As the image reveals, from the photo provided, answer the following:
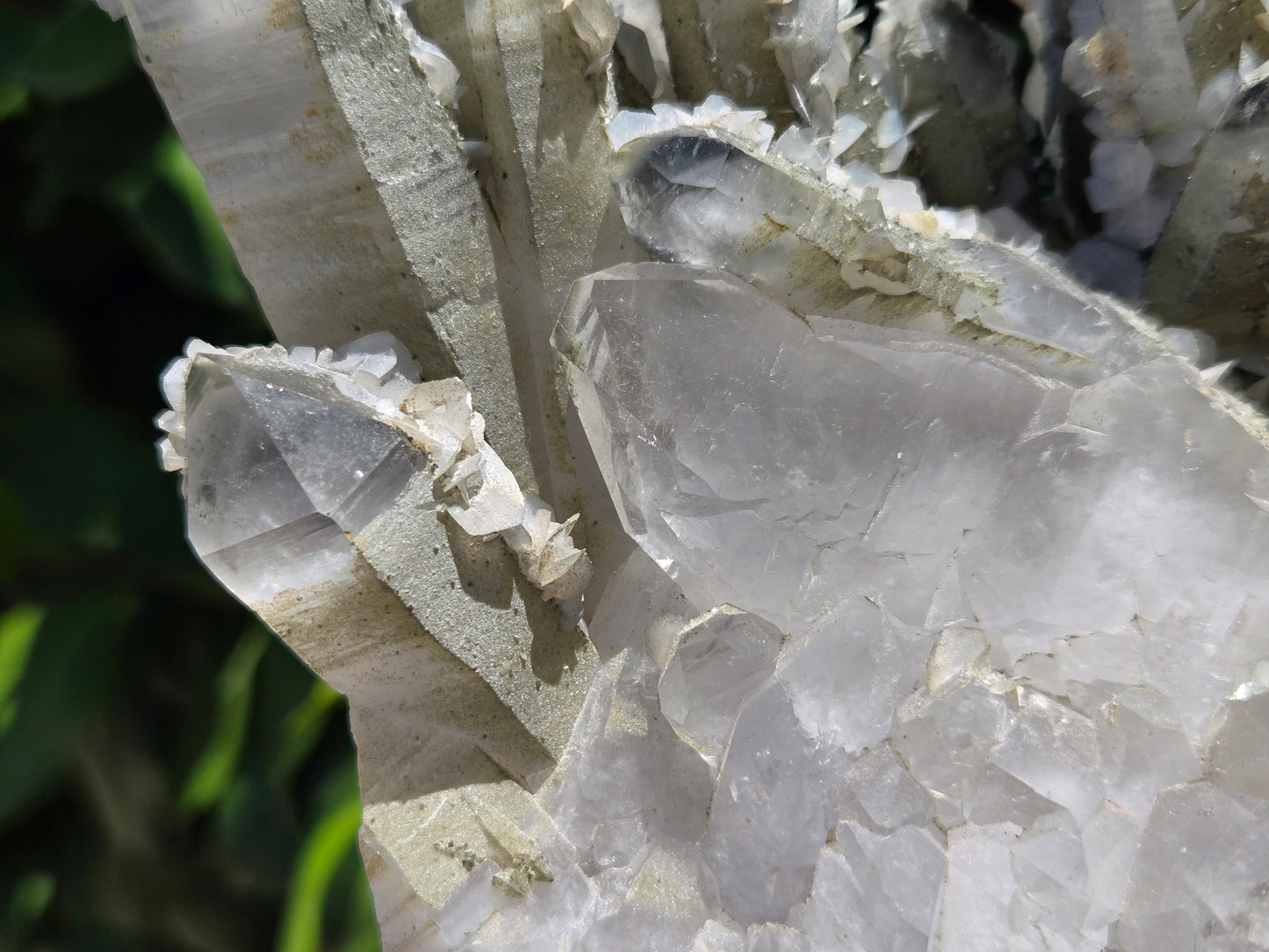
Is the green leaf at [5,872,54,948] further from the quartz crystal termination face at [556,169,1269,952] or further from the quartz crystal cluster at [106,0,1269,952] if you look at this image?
the quartz crystal termination face at [556,169,1269,952]

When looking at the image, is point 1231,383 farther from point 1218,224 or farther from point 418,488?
point 418,488

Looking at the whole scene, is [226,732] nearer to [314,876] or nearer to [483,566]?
[314,876]

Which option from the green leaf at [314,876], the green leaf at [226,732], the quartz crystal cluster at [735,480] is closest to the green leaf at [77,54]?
the quartz crystal cluster at [735,480]

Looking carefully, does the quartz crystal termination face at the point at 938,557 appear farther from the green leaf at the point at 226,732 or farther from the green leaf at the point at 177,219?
the green leaf at the point at 226,732

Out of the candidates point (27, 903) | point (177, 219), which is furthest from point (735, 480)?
point (27, 903)

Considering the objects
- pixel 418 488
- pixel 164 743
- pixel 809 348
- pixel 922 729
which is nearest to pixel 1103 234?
pixel 809 348

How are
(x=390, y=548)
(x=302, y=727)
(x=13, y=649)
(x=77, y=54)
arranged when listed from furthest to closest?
(x=302, y=727) < (x=13, y=649) < (x=77, y=54) < (x=390, y=548)
